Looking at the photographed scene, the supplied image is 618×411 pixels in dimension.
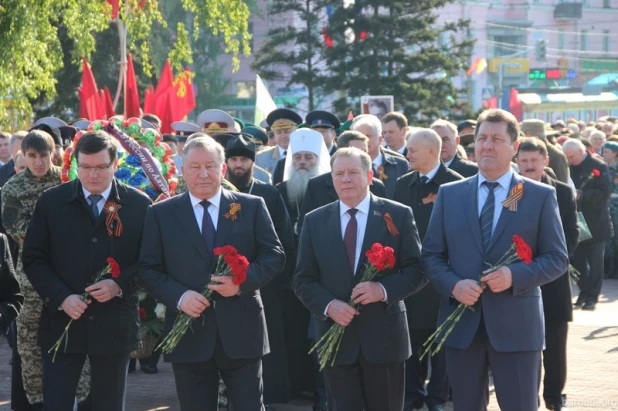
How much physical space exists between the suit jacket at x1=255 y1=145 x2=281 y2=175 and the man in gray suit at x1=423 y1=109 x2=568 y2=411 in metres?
6.62

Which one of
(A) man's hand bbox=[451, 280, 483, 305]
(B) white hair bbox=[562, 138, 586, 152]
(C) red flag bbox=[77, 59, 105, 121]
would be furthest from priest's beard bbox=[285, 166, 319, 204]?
(C) red flag bbox=[77, 59, 105, 121]

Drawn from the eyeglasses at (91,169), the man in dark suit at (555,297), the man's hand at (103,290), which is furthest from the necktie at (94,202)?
the man in dark suit at (555,297)

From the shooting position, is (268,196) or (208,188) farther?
(268,196)

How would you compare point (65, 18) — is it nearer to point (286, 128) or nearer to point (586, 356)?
point (286, 128)

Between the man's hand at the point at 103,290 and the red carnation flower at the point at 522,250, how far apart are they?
2345 mm

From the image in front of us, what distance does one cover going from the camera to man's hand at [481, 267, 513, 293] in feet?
20.1

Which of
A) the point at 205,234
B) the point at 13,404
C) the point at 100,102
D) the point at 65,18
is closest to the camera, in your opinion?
the point at 205,234

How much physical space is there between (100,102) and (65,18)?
3.46 m

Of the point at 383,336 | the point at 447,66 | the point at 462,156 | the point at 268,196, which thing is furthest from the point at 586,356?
the point at 447,66

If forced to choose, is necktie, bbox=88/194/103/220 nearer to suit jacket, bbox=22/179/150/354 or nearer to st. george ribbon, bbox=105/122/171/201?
suit jacket, bbox=22/179/150/354

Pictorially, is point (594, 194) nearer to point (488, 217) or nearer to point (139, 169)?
point (139, 169)

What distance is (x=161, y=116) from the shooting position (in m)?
20.0

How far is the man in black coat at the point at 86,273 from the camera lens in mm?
6773

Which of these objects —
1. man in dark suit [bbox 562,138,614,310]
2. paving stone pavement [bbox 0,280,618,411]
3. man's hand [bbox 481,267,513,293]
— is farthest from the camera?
man in dark suit [bbox 562,138,614,310]
